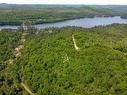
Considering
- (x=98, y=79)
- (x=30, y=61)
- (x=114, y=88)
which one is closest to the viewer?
(x=114, y=88)

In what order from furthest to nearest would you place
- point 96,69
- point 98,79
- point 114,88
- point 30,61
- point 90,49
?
point 30,61 < point 90,49 < point 96,69 < point 98,79 < point 114,88

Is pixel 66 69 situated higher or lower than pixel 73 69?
lower

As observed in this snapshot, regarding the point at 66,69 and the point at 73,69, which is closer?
the point at 73,69

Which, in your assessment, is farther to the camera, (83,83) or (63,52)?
(63,52)

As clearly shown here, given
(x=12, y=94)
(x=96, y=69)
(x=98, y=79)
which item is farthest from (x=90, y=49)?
(x=12, y=94)

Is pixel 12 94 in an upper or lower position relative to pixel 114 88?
lower

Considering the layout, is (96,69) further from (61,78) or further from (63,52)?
(63,52)

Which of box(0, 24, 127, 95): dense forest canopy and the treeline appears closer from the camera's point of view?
the treeline

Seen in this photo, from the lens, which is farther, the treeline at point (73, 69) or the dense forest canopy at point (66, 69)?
→ the dense forest canopy at point (66, 69)
